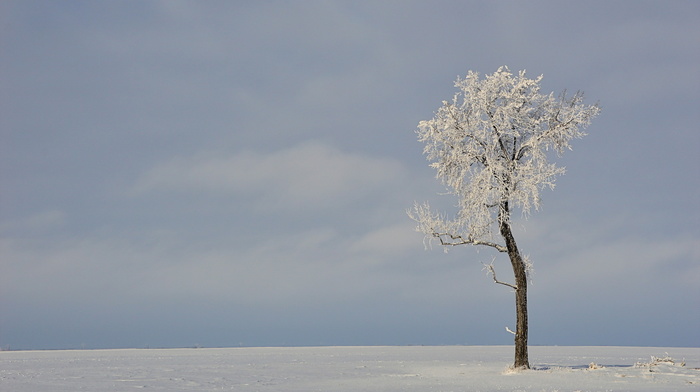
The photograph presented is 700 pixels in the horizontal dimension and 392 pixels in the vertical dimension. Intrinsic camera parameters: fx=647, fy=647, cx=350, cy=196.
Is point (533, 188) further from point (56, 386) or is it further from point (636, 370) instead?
point (56, 386)

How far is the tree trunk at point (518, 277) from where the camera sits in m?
27.3

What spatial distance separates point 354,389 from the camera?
20.2 m

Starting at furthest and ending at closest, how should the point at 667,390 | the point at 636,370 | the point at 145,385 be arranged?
the point at 636,370 < the point at 145,385 < the point at 667,390

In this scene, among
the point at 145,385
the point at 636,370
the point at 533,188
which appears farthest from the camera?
the point at 533,188

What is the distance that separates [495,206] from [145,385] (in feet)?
51.9

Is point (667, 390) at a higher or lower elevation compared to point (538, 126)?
lower

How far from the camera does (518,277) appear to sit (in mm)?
27812

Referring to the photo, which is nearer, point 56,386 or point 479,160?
point 56,386

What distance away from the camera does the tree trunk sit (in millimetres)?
27281

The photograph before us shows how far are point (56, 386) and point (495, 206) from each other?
18369mm

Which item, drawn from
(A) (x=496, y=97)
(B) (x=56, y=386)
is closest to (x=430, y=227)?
(A) (x=496, y=97)

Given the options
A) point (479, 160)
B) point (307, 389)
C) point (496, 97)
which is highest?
point (496, 97)

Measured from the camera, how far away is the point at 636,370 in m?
24.2

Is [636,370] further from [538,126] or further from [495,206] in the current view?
[538,126]
